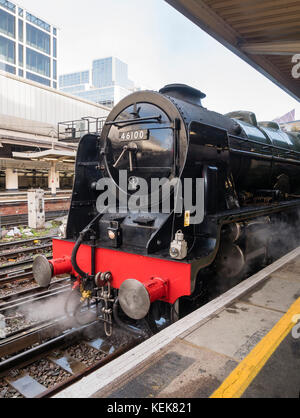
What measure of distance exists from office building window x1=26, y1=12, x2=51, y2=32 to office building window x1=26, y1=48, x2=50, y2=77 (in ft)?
15.4

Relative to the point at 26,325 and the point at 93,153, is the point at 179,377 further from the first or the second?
the point at 93,153

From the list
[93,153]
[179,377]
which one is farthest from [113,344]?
[93,153]

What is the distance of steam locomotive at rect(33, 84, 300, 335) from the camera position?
11.3ft

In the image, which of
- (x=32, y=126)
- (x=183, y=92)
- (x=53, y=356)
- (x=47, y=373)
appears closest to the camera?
(x=47, y=373)

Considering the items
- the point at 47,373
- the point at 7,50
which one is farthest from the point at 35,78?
the point at 47,373

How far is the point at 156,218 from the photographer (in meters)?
3.89

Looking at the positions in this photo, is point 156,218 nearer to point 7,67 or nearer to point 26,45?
point 7,67

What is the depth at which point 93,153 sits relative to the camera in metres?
4.79

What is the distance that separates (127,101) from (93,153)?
3.20 ft

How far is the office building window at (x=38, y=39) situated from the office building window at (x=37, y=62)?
4.06 feet

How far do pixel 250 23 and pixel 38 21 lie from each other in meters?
60.2

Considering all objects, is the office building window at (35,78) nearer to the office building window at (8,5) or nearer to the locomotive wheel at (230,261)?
the office building window at (8,5)

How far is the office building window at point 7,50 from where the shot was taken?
47031mm

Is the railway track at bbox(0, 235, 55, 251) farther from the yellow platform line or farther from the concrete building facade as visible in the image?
the concrete building facade
